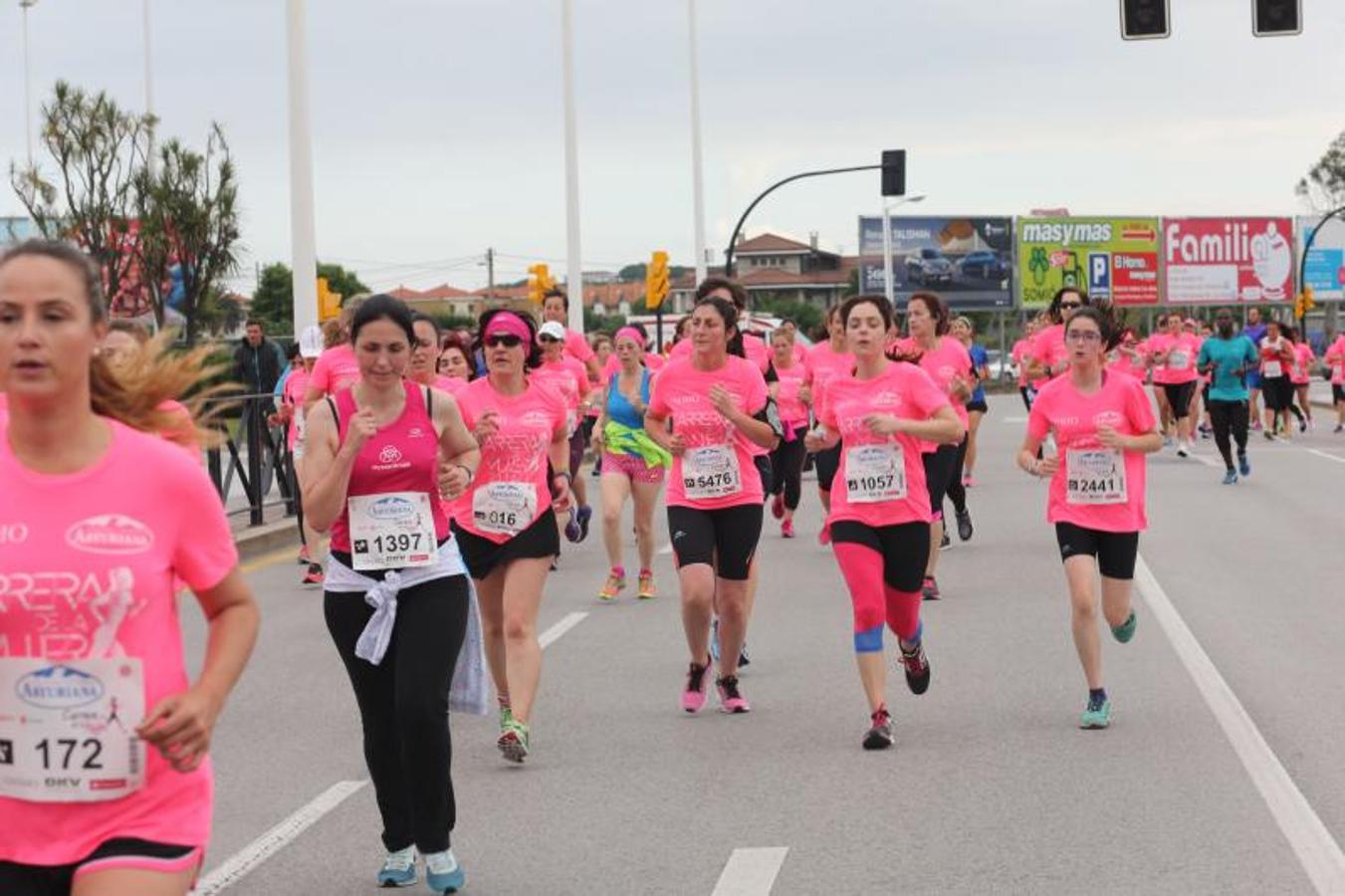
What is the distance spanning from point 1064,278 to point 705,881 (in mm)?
89079

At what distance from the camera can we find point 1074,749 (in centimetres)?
876

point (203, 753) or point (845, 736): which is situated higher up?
point (203, 753)

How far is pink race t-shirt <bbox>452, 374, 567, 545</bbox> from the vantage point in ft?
29.2

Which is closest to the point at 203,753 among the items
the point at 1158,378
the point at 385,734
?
the point at 385,734

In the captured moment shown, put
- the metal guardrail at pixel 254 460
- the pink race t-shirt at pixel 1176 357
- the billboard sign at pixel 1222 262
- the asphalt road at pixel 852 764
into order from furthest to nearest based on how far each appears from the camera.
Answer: the billboard sign at pixel 1222 262, the pink race t-shirt at pixel 1176 357, the metal guardrail at pixel 254 460, the asphalt road at pixel 852 764

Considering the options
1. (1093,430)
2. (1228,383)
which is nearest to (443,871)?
(1093,430)

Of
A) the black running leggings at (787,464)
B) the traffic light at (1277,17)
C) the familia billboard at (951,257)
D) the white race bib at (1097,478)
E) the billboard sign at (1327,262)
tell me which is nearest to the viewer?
the white race bib at (1097,478)

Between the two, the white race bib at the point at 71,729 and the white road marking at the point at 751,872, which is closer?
the white race bib at the point at 71,729

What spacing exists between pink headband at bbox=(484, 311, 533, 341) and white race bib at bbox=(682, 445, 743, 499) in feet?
3.26

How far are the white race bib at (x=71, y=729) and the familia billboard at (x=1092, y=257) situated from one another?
91.5 m

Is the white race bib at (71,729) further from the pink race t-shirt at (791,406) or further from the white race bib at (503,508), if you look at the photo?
the pink race t-shirt at (791,406)

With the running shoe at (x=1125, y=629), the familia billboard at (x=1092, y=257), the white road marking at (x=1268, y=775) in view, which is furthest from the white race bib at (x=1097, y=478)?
the familia billboard at (x=1092, y=257)

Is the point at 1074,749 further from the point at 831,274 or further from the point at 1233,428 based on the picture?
the point at 831,274

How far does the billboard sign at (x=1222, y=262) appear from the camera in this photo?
95812 millimetres
